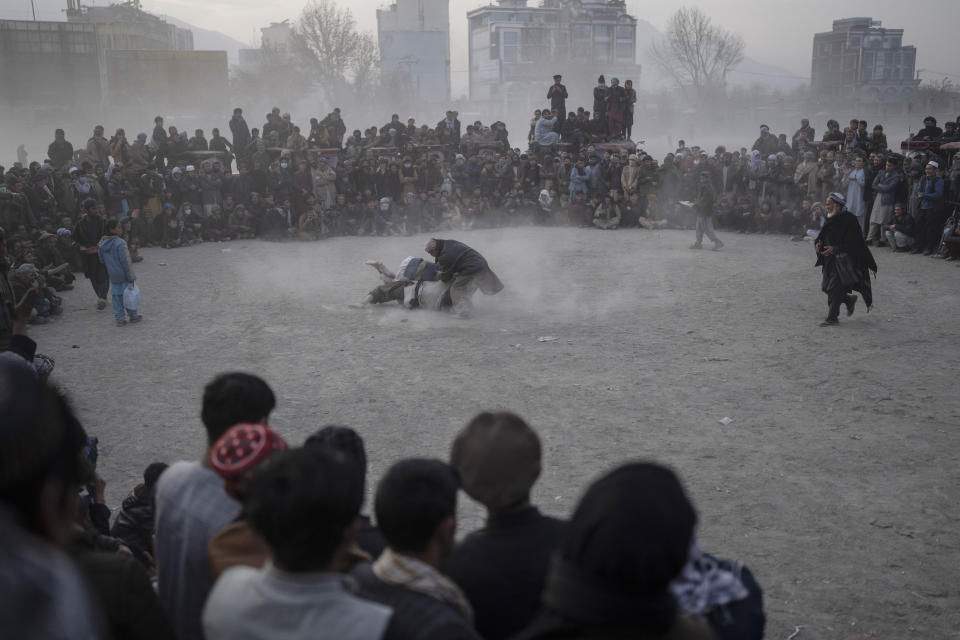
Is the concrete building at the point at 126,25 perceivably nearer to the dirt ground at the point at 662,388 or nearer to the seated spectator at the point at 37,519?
the dirt ground at the point at 662,388

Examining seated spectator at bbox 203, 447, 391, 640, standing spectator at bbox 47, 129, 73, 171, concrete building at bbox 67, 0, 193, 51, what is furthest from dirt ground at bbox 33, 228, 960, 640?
concrete building at bbox 67, 0, 193, 51

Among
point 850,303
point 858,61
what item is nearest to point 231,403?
point 850,303

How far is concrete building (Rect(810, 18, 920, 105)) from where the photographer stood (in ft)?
207

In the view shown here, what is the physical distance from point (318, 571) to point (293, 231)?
1686 centimetres

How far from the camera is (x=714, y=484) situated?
218 inches

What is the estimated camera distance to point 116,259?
10.5 metres

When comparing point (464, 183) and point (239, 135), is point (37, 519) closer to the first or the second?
point (464, 183)

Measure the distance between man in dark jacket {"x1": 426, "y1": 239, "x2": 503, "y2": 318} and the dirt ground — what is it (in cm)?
36

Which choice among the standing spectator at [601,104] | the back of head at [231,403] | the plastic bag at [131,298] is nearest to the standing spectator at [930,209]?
the standing spectator at [601,104]

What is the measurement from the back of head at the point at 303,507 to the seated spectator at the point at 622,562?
0.52 meters

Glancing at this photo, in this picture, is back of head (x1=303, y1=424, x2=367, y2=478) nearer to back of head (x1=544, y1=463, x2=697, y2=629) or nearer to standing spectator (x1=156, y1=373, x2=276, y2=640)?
standing spectator (x1=156, y1=373, x2=276, y2=640)

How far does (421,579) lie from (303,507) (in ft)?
1.27

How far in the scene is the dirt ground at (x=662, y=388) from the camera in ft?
15.5

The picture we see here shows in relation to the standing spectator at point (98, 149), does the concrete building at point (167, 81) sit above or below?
above
